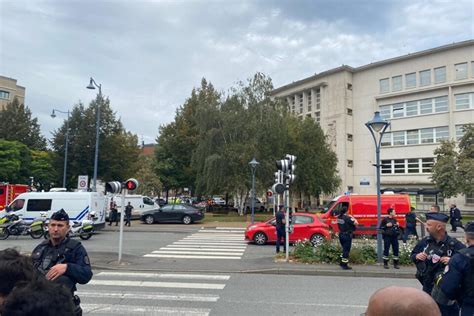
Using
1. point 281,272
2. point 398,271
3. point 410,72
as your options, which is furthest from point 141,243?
point 410,72

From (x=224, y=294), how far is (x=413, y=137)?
2198 inches

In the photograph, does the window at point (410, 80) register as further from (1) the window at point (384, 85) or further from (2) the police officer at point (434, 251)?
(2) the police officer at point (434, 251)

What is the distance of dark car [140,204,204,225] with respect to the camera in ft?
95.5

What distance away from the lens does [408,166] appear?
57.8 meters

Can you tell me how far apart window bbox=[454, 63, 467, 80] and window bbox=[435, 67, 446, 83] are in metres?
1.61

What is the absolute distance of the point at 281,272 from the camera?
10.9 metres

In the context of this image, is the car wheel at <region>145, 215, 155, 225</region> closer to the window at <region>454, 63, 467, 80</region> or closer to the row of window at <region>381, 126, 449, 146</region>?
the row of window at <region>381, 126, 449, 146</region>

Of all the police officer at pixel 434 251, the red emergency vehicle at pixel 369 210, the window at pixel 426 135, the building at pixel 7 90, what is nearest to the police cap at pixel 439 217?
the police officer at pixel 434 251

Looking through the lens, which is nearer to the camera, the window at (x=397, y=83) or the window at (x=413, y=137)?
the window at (x=413, y=137)

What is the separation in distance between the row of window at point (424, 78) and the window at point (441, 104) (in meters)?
2.39

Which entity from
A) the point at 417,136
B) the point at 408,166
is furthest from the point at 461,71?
the point at 408,166

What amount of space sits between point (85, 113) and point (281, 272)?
30270 millimetres

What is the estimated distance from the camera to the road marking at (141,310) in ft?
22.2

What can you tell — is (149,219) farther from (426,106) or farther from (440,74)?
(440,74)
